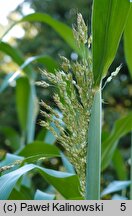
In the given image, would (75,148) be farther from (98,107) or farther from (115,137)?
(115,137)

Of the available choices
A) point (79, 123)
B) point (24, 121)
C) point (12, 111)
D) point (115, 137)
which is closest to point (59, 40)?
point (12, 111)

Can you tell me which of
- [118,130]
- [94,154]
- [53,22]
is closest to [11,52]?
[53,22]

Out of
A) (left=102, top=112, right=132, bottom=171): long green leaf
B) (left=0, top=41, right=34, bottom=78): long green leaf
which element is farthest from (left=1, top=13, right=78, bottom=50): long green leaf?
(left=102, top=112, right=132, bottom=171): long green leaf

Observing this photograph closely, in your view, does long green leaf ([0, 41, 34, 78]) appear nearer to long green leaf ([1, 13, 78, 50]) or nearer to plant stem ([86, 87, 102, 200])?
long green leaf ([1, 13, 78, 50])

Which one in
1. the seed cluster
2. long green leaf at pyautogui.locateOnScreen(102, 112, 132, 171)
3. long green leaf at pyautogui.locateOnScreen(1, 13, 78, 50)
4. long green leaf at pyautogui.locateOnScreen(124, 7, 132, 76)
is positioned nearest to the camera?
the seed cluster

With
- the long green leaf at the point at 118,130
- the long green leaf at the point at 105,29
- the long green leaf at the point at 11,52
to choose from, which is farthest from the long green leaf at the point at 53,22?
the long green leaf at the point at 105,29

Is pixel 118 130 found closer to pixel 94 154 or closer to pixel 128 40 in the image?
pixel 128 40

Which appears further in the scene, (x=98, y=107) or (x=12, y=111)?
(x=12, y=111)

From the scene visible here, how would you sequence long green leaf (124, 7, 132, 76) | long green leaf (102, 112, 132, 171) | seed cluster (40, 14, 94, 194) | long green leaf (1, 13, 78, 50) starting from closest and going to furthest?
1. seed cluster (40, 14, 94, 194)
2. long green leaf (124, 7, 132, 76)
3. long green leaf (102, 112, 132, 171)
4. long green leaf (1, 13, 78, 50)

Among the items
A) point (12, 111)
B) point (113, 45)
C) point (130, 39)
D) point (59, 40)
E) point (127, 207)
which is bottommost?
point (127, 207)
